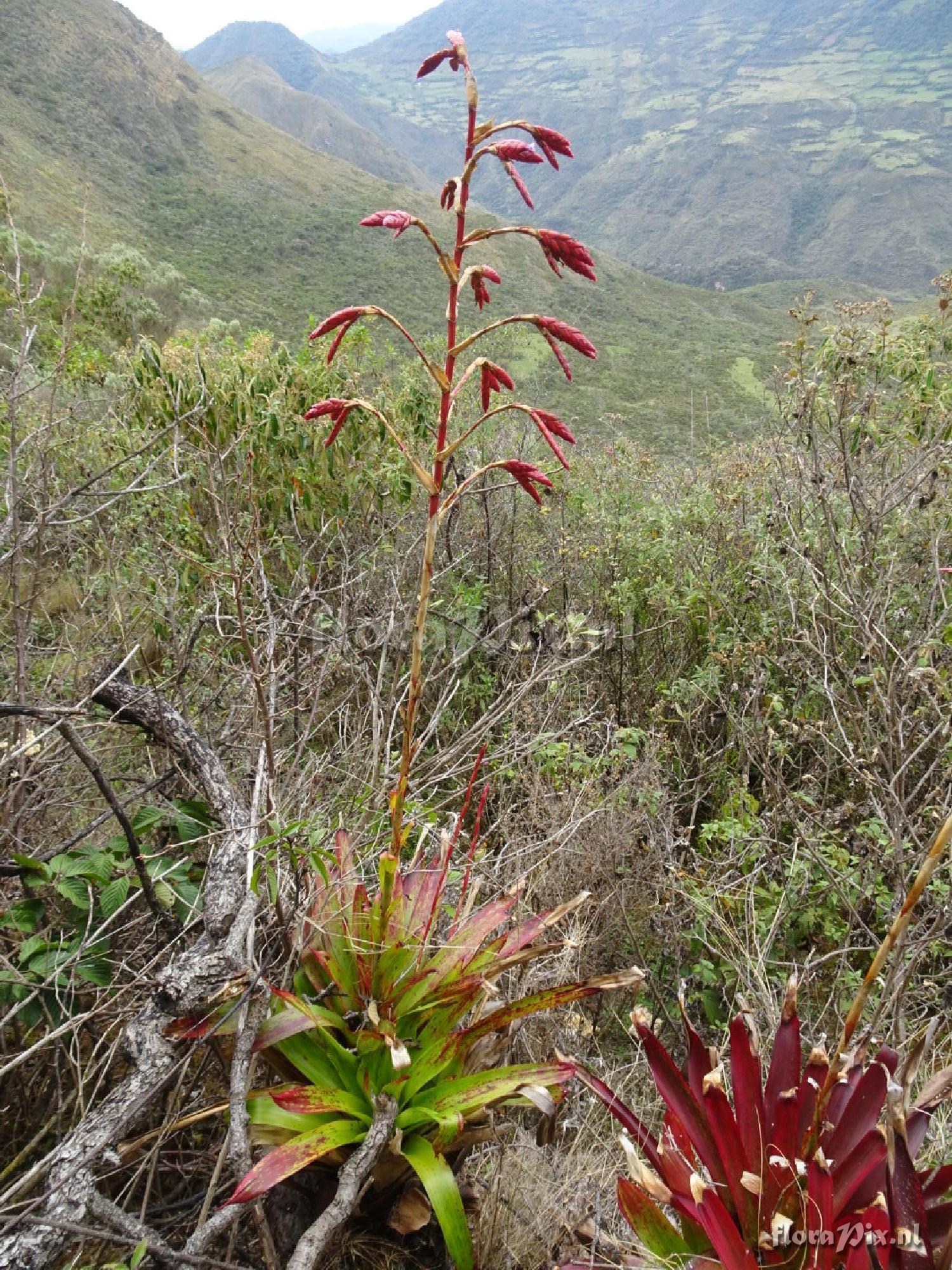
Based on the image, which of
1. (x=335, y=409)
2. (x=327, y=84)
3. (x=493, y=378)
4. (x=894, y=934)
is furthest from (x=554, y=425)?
(x=327, y=84)

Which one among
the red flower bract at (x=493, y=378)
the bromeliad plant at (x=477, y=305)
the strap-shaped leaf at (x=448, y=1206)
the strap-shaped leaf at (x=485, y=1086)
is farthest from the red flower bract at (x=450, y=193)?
the strap-shaped leaf at (x=448, y=1206)

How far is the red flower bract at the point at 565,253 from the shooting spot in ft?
4.94

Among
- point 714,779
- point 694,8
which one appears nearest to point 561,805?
point 714,779

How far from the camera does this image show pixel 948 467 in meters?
3.75

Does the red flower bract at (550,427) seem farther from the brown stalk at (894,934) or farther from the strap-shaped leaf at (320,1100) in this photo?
the strap-shaped leaf at (320,1100)

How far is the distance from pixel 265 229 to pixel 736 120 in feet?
436

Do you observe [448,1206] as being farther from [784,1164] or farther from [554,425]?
Result: [554,425]

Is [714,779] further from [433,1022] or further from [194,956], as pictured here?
[194,956]

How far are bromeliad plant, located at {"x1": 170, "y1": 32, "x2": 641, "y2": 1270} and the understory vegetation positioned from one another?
0.02m

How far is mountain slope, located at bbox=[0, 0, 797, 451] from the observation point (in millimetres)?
26969

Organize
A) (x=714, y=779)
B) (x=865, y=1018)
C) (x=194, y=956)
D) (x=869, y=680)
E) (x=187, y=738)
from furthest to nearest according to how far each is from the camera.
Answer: (x=714, y=779)
(x=869, y=680)
(x=865, y=1018)
(x=187, y=738)
(x=194, y=956)

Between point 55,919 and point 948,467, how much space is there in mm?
4344

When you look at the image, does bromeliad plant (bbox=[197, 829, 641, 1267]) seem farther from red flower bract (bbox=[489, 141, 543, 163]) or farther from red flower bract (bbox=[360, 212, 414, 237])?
red flower bract (bbox=[489, 141, 543, 163])

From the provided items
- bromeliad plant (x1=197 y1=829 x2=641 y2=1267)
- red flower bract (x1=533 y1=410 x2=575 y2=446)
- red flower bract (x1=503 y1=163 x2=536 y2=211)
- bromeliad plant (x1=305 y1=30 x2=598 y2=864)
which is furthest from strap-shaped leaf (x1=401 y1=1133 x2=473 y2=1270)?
red flower bract (x1=503 y1=163 x2=536 y2=211)
